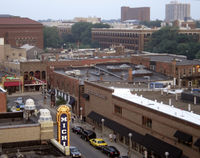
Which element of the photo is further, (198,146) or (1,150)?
(198,146)

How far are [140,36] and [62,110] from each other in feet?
444

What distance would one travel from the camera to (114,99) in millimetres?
62500

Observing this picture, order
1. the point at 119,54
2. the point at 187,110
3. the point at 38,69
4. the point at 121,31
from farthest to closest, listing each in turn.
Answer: the point at 121,31 → the point at 119,54 → the point at 38,69 → the point at 187,110

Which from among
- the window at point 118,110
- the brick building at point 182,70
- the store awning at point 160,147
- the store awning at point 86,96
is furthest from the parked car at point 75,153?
the brick building at point 182,70

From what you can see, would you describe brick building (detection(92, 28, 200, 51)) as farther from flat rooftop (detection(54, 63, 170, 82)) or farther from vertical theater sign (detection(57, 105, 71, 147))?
vertical theater sign (detection(57, 105, 71, 147))

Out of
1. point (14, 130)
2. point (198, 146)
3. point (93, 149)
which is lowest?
point (93, 149)

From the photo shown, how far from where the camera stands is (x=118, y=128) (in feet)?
197

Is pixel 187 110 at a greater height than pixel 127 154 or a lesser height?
greater

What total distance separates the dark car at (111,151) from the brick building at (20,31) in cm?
11993

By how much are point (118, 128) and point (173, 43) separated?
108 m

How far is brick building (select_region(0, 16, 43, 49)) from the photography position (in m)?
173

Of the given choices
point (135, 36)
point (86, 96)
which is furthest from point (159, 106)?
point (135, 36)

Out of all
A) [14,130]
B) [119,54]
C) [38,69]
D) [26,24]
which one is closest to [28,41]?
[26,24]

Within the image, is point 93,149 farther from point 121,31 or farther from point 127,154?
point 121,31
